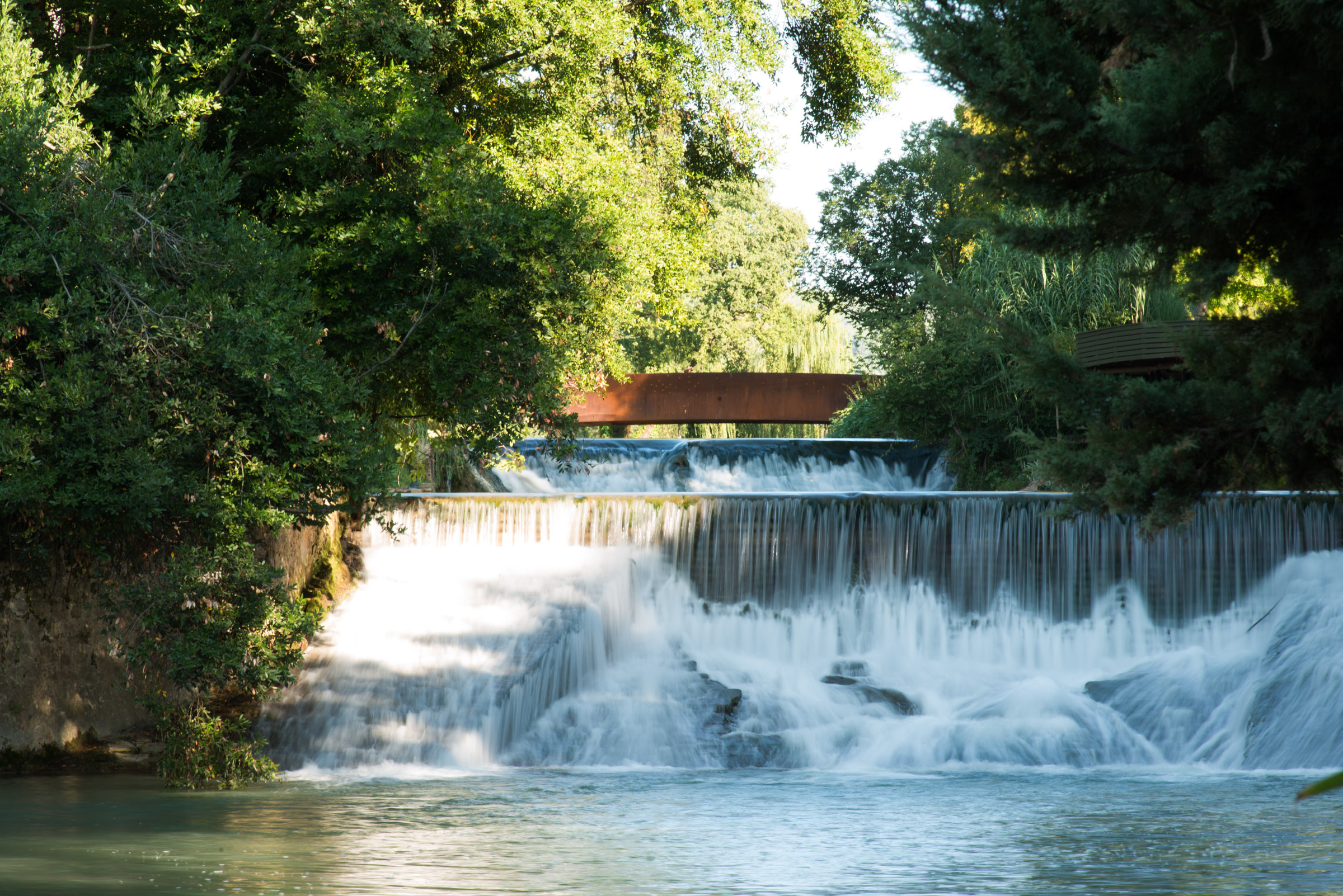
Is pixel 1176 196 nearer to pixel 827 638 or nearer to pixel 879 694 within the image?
pixel 879 694

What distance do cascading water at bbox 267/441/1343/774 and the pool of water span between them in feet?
2.68

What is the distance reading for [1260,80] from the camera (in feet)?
18.8

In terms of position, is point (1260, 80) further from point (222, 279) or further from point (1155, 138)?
point (222, 279)

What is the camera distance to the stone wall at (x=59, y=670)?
37.7 feet

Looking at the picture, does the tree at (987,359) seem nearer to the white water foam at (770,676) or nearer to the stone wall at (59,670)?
the white water foam at (770,676)

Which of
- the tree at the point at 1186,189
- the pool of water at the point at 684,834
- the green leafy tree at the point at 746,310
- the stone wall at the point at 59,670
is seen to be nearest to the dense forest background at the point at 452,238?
the tree at the point at 1186,189

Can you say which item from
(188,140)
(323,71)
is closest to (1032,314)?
(323,71)

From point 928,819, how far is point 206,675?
19.4 ft

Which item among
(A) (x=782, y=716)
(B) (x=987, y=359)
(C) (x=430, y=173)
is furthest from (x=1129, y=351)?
(C) (x=430, y=173)

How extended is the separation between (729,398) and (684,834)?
21.1 meters

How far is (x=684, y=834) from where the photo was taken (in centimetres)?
850

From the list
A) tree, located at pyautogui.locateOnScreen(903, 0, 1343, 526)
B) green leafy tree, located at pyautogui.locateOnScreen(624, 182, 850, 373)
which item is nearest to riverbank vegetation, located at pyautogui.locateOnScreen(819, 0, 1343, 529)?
tree, located at pyautogui.locateOnScreen(903, 0, 1343, 526)

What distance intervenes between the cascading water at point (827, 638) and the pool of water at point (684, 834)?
2.68 feet

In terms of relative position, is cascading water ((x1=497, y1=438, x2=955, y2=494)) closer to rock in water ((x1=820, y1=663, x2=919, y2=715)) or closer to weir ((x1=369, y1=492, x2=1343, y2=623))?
weir ((x1=369, y1=492, x2=1343, y2=623))
